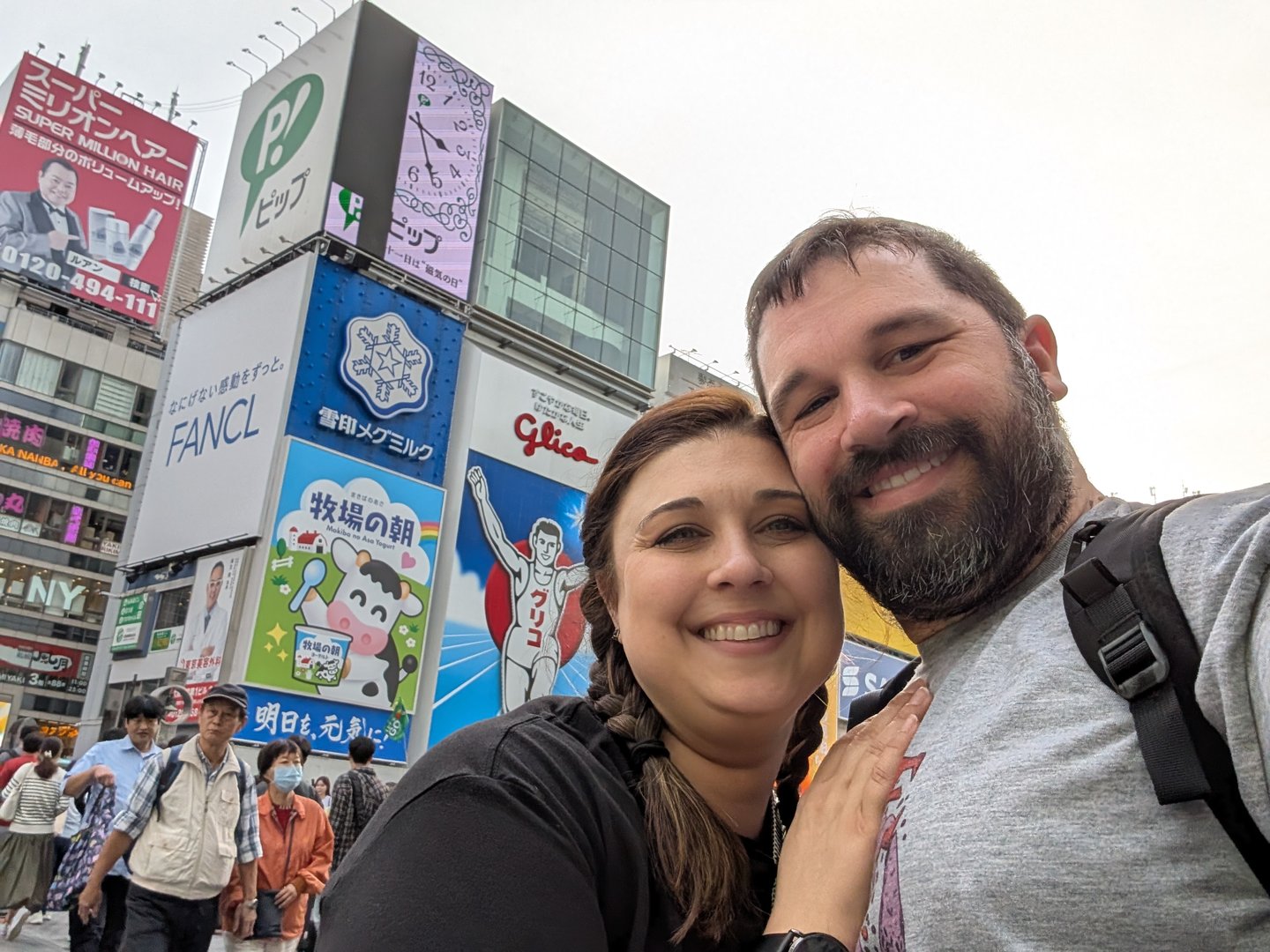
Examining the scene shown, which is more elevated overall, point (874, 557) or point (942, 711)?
point (874, 557)

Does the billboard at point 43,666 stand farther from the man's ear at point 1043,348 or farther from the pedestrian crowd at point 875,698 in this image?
the man's ear at point 1043,348

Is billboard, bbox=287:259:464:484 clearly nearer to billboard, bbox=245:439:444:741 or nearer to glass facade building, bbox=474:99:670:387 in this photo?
billboard, bbox=245:439:444:741

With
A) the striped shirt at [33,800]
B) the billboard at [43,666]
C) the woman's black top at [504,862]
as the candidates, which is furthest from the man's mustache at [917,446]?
the billboard at [43,666]

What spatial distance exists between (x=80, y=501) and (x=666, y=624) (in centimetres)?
5214

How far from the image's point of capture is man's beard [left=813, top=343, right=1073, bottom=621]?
1.59 metres

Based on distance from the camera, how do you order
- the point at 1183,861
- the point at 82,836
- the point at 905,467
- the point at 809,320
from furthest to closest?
1. the point at 82,836
2. the point at 809,320
3. the point at 905,467
4. the point at 1183,861

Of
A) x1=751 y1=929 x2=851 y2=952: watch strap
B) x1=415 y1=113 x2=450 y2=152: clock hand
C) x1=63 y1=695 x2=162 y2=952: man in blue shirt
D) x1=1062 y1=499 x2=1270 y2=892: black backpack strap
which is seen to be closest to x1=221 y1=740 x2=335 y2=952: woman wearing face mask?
x1=63 y1=695 x2=162 y2=952: man in blue shirt

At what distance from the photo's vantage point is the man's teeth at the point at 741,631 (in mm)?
1920

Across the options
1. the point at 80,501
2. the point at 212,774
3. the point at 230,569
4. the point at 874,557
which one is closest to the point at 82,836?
the point at 212,774

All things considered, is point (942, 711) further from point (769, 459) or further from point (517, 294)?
point (517, 294)

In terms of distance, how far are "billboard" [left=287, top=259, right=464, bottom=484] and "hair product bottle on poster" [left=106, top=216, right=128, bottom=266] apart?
22181 mm

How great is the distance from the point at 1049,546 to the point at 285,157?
25156 millimetres

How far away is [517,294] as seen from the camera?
84.7 feet

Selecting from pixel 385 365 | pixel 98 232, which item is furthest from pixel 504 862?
pixel 98 232
